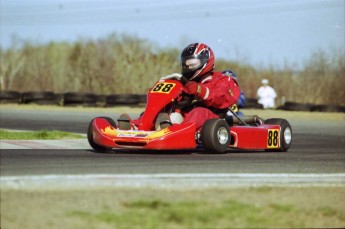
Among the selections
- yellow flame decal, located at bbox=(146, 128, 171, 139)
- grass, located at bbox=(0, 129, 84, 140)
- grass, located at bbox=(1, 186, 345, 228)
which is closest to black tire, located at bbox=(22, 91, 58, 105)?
grass, located at bbox=(0, 129, 84, 140)

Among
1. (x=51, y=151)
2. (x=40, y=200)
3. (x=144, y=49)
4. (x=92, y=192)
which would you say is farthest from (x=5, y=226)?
(x=144, y=49)

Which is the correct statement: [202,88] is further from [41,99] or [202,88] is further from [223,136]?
[41,99]

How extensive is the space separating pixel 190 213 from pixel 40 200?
1.19 metres

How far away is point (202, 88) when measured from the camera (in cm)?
1240

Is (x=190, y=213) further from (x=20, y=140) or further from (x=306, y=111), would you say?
(x=306, y=111)

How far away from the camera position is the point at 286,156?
1244 cm

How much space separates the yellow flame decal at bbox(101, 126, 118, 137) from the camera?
38.9 ft

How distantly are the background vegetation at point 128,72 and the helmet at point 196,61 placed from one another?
84.3ft

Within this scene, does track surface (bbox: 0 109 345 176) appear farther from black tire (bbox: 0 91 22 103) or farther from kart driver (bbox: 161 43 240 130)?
black tire (bbox: 0 91 22 103)

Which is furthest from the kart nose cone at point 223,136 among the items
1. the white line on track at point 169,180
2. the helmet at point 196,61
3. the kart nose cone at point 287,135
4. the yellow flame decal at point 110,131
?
the white line on track at point 169,180

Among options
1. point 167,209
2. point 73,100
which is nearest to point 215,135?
point 167,209

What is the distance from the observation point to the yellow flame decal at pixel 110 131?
38.9 feet

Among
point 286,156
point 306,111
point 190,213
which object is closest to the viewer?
point 190,213

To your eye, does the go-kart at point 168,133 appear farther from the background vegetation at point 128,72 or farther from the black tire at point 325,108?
the background vegetation at point 128,72
